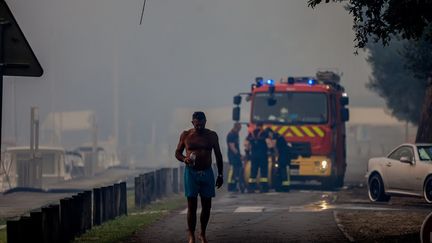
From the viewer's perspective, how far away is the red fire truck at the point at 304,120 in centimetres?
2986

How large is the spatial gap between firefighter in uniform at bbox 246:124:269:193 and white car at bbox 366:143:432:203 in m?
4.29

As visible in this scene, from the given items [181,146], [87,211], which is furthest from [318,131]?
[181,146]

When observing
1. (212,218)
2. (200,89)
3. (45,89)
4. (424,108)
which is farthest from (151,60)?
(212,218)

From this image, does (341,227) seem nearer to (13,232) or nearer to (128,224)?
(128,224)

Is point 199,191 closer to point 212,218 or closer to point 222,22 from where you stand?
point 212,218

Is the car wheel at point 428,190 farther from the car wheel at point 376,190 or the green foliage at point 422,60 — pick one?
the green foliage at point 422,60

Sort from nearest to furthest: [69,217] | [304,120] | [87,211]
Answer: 1. [69,217]
2. [87,211]
3. [304,120]

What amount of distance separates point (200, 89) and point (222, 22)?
14.8 m

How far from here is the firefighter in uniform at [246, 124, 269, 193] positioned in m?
28.5

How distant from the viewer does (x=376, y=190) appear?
80.5ft

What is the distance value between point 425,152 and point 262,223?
21.2 ft

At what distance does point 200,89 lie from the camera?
418 feet

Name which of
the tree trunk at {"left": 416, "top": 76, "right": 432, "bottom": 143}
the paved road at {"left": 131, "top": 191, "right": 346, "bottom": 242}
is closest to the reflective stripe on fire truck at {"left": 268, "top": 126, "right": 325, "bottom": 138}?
the tree trunk at {"left": 416, "top": 76, "right": 432, "bottom": 143}

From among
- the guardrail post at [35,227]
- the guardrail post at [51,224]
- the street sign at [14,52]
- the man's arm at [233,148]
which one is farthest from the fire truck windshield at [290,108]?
the street sign at [14,52]
